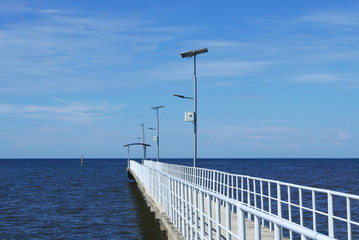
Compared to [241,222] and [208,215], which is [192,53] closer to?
[208,215]

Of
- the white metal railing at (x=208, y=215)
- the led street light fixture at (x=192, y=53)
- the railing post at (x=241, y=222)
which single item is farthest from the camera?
the led street light fixture at (x=192, y=53)

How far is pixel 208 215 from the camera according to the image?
797cm

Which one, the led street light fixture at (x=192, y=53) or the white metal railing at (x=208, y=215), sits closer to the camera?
the white metal railing at (x=208, y=215)

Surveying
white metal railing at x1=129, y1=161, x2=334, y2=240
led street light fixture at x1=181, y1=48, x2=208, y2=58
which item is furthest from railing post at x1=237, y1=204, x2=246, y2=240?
led street light fixture at x1=181, y1=48, x2=208, y2=58

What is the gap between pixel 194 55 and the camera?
25.9 metres

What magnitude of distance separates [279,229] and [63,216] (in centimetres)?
2278

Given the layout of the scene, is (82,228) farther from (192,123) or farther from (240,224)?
(240,224)

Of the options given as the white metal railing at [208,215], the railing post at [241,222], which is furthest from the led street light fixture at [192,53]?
the railing post at [241,222]

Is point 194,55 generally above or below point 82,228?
above

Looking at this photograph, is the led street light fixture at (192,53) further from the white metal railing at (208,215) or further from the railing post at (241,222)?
the railing post at (241,222)

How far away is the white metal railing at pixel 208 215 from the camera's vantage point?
168 inches

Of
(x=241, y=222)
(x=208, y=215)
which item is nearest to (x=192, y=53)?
(x=208, y=215)

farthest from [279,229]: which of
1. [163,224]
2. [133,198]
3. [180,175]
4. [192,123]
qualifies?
[133,198]

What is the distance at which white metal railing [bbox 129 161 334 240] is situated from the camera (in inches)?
168
